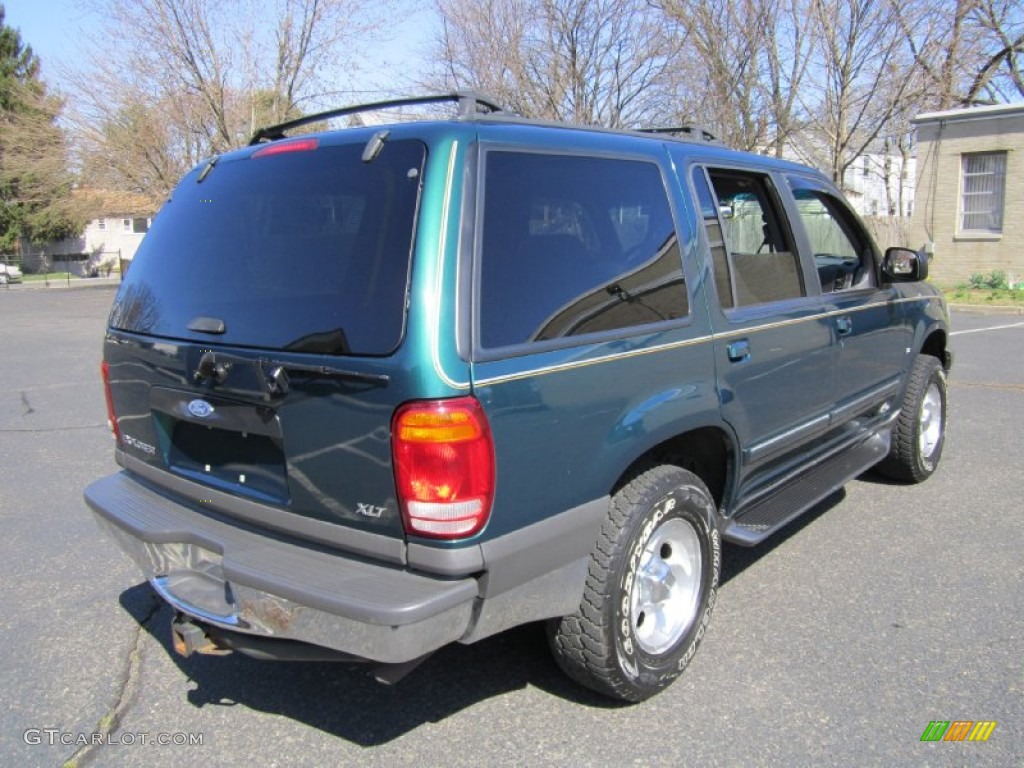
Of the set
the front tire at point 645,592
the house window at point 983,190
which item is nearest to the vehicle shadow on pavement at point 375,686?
the front tire at point 645,592

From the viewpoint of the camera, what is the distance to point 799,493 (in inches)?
156

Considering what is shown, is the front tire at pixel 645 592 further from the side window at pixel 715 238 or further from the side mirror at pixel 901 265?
the side mirror at pixel 901 265

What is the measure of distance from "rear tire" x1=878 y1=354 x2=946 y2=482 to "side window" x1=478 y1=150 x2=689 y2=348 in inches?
108

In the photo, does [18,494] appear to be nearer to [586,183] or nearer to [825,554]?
[586,183]

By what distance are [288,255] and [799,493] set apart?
2.64 meters

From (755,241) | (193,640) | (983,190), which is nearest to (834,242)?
(755,241)

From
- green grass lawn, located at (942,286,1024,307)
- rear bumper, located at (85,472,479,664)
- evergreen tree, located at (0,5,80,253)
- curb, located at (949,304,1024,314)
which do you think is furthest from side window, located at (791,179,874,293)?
evergreen tree, located at (0,5,80,253)

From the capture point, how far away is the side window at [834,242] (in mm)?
4238

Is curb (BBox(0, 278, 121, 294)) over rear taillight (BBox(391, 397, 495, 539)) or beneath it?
beneath

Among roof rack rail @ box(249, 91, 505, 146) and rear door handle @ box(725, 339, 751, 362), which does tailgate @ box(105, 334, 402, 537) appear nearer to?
roof rack rail @ box(249, 91, 505, 146)

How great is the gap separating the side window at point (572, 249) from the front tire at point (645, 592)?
623 mm

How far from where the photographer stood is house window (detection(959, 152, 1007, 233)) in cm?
2025

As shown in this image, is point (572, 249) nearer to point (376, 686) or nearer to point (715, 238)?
point (715, 238)

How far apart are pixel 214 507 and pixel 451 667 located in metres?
1.12
